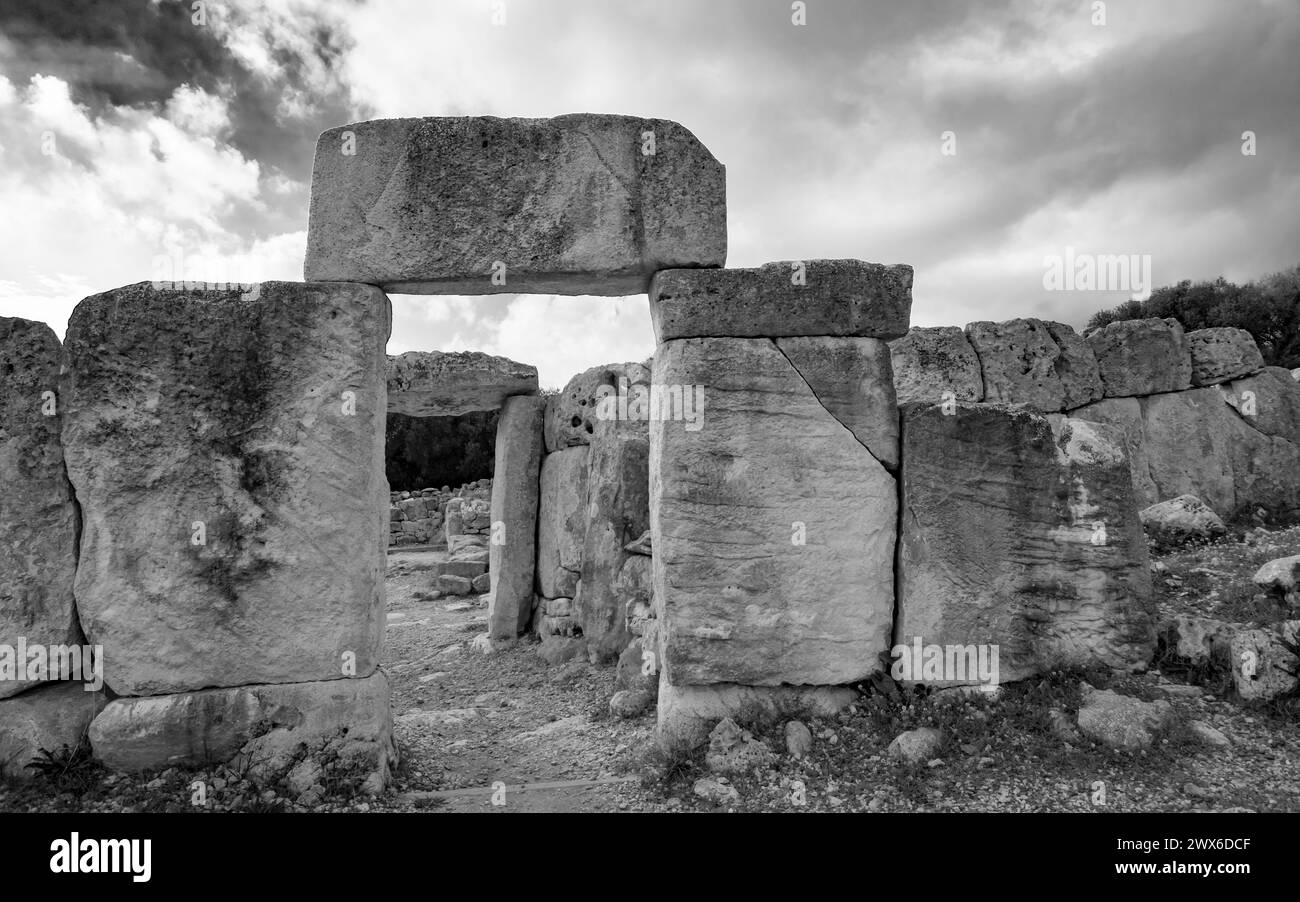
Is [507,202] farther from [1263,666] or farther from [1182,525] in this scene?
[1182,525]

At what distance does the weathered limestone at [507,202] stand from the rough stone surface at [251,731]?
241cm

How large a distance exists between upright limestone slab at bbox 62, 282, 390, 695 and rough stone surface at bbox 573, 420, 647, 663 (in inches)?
131

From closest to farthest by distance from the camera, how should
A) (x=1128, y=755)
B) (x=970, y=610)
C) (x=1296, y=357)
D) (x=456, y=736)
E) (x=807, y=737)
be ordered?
(x=1128, y=755)
(x=807, y=737)
(x=970, y=610)
(x=456, y=736)
(x=1296, y=357)

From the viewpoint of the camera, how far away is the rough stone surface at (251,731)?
4.21 m

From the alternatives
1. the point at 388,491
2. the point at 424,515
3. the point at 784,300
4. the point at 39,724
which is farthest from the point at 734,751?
the point at 424,515

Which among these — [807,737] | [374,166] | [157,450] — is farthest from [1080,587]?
[157,450]

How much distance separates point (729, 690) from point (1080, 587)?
224cm

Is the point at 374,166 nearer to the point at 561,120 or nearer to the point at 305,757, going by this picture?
the point at 561,120

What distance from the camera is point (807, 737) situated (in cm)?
446

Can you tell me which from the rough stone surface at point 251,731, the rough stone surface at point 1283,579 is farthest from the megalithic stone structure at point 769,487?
the rough stone surface at point 1283,579

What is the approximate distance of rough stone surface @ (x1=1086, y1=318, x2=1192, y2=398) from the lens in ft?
28.9

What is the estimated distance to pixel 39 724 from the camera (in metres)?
4.25

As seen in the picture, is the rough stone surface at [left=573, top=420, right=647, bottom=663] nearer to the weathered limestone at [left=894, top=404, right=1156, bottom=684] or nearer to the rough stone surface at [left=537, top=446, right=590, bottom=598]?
the rough stone surface at [left=537, top=446, right=590, bottom=598]

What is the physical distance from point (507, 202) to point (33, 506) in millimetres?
3131
